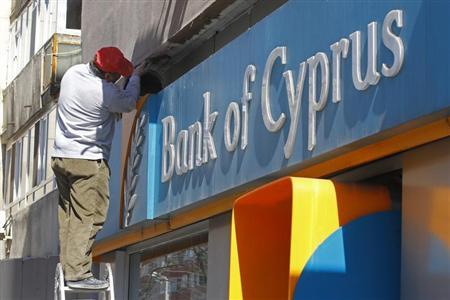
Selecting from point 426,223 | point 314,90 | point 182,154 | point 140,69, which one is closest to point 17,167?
point 140,69

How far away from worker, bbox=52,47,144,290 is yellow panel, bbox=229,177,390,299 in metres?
1.79

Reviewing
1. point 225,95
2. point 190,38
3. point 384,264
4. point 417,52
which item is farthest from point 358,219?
point 190,38

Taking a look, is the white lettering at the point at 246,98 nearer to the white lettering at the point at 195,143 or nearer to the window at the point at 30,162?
the white lettering at the point at 195,143

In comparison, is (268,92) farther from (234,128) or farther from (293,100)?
(234,128)

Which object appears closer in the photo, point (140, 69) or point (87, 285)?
point (87, 285)

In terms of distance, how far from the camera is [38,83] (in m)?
19.7

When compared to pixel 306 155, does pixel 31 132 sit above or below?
above

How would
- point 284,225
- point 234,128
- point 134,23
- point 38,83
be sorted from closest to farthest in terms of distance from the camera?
point 284,225
point 234,128
point 134,23
point 38,83

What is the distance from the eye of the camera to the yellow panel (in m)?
7.52

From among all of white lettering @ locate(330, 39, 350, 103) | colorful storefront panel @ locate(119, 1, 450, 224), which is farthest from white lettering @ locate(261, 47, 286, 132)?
white lettering @ locate(330, 39, 350, 103)

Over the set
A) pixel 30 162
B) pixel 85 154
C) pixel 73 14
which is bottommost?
pixel 85 154

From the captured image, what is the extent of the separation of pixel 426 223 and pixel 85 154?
12.4 feet

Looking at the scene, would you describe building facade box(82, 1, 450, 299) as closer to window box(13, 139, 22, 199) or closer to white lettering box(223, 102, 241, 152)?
white lettering box(223, 102, 241, 152)

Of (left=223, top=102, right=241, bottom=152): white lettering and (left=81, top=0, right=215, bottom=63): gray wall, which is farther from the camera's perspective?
(left=81, top=0, right=215, bottom=63): gray wall
